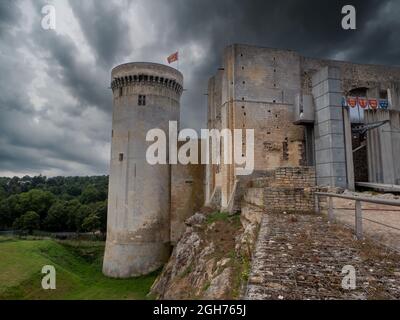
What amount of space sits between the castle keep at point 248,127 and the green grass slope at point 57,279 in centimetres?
134

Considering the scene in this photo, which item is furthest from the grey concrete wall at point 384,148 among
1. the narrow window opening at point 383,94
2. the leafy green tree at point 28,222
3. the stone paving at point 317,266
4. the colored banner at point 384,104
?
the leafy green tree at point 28,222

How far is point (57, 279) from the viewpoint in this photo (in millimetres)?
17547

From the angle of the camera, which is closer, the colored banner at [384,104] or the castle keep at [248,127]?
the castle keep at [248,127]

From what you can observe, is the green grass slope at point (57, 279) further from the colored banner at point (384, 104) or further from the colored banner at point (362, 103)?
the colored banner at point (384, 104)

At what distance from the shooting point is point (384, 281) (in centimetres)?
357

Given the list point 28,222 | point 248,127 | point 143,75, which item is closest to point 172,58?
point 143,75

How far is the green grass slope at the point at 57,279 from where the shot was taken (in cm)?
1570

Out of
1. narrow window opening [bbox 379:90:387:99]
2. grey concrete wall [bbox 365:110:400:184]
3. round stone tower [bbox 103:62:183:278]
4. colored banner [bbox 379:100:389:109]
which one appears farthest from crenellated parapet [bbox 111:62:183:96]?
narrow window opening [bbox 379:90:387:99]

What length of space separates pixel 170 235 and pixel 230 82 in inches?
431

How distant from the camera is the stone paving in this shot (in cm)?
327

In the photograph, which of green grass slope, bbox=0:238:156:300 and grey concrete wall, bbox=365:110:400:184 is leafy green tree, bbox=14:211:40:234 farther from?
grey concrete wall, bbox=365:110:400:184

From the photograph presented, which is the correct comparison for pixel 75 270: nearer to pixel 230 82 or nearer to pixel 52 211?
pixel 230 82
